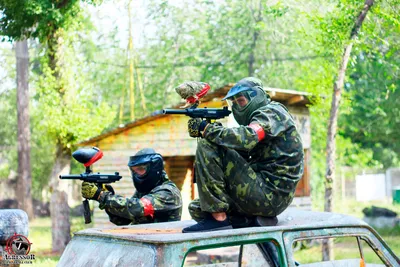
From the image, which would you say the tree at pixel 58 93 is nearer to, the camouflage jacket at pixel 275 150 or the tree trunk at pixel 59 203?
the tree trunk at pixel 59 203

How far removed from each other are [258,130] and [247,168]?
1.06 feet

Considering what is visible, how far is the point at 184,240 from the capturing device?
4293 millimetres

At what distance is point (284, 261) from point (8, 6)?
1278cm

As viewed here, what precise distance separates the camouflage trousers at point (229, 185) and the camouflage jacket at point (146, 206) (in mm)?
1465

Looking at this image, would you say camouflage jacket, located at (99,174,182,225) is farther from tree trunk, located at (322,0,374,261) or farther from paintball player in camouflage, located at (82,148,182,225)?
tree trunk, located at (322,0,374,261)

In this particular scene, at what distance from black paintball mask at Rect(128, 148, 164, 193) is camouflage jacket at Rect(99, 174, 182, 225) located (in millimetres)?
93

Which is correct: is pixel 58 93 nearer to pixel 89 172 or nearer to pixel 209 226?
pixel 89 172

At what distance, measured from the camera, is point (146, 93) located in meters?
31.2

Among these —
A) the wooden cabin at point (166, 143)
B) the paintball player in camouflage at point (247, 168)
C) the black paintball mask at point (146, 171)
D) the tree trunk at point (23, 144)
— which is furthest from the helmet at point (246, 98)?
the tree trunk at point (23, 144)

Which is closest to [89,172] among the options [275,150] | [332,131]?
[275,150]

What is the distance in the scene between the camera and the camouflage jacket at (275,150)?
528cm

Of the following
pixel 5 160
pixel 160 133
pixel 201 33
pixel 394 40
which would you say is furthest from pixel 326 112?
pixel 5 160

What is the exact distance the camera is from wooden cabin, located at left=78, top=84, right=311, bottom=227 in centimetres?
1705

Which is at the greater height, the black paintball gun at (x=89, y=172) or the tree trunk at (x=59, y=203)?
the black paintball gun at (x=89, y=172)
